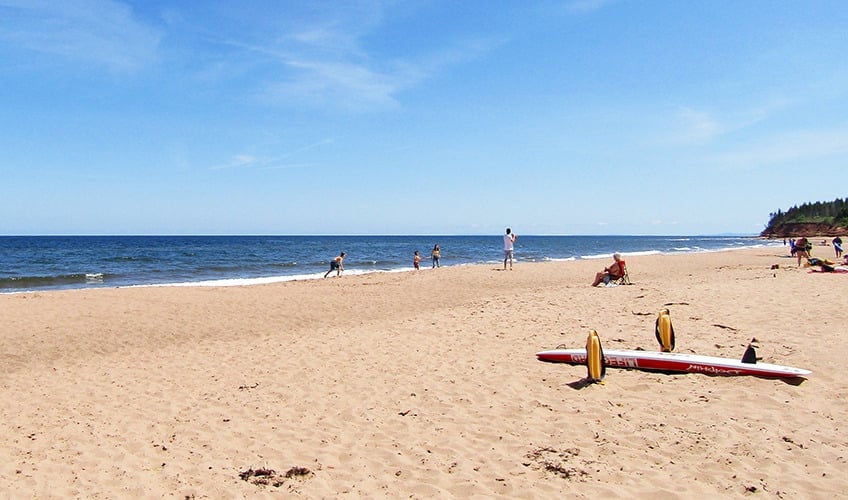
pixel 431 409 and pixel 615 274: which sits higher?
pixel 615 274

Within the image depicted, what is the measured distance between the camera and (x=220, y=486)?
4.25 m

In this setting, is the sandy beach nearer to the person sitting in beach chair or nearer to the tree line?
the person sitting in beach chair

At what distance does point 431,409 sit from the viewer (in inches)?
228

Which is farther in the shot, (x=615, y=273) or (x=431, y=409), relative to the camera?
(x=615, y=273)

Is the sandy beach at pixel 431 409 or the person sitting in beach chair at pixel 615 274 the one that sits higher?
the person sitting in beach chair at pixel 615 274

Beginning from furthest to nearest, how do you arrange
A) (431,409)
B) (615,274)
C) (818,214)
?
1. (818,214)
2. (615,274)
3. (431,409)

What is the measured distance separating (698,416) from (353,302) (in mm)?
11266

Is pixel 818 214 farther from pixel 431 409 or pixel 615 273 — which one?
pixel 431 409

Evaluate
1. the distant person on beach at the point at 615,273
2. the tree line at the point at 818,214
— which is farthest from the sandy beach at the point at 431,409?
the tree line at the point at 818,214

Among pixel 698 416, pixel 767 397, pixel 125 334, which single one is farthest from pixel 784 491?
pixel 125 334

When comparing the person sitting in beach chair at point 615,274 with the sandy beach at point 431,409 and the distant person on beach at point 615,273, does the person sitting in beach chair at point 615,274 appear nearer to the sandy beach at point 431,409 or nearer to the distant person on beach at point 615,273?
the distant person on beach at point 615,273

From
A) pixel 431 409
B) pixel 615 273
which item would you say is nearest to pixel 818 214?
pixel 615 273

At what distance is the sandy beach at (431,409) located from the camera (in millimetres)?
4215

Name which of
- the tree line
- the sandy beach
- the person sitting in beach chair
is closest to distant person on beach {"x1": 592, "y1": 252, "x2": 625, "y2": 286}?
the person sitting in beach chair
